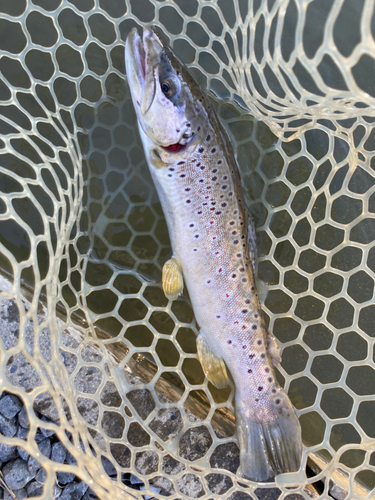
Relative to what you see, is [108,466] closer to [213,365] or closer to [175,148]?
[213,365]

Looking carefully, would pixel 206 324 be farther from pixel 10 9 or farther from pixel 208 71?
pixel 10 9

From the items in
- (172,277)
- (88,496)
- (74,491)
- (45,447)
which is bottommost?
(88,496)

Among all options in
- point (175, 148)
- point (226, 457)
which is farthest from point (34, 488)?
point (175, 148)

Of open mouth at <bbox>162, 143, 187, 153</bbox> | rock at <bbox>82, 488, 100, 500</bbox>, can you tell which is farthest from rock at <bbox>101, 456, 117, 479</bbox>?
open mouth at <bbox>162, 143, 187, 153</bbox>

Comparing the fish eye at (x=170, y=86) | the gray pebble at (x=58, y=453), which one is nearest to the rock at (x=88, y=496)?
the gray pebble at (x=58, y=453)

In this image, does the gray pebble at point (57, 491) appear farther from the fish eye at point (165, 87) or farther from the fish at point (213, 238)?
the fish eye at point (165, 87)

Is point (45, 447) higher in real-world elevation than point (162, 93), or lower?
lower

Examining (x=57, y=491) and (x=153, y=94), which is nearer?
(x=153, y=94)

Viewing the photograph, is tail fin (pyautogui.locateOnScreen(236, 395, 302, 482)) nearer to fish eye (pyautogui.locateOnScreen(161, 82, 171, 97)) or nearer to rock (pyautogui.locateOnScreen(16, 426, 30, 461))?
rock (pyautogui.locateOnScreen(16, 426, 30, 461))
